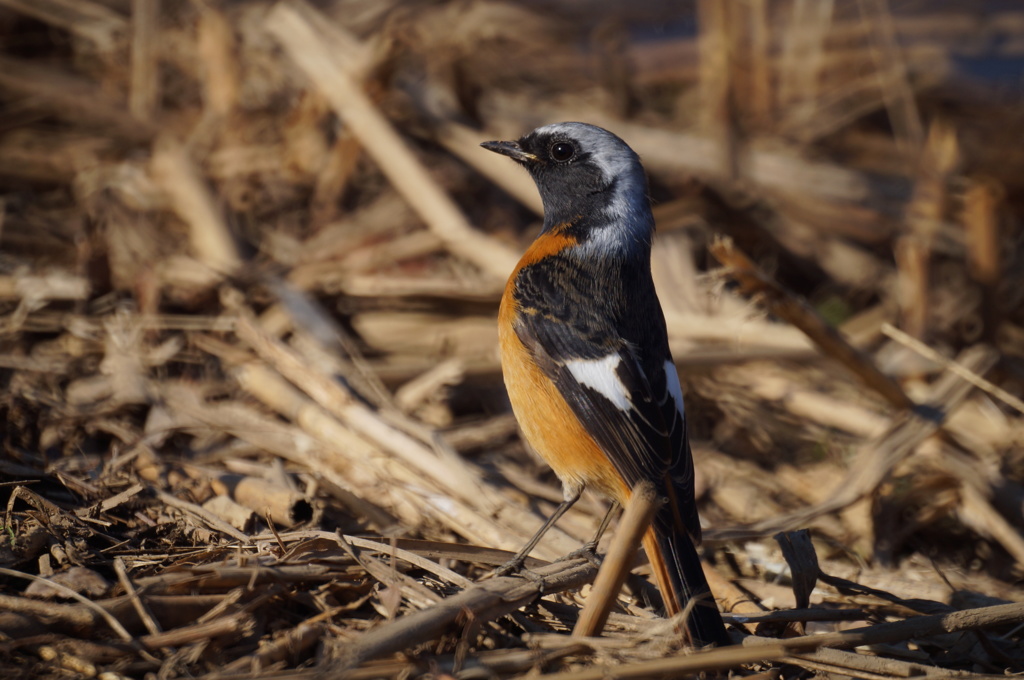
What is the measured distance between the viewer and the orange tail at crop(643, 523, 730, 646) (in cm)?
318

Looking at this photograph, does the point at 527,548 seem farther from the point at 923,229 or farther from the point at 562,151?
the point at 923,229

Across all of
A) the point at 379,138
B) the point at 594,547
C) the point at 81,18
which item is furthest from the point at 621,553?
the point at 81,18

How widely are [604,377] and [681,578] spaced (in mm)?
869

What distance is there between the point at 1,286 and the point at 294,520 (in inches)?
105

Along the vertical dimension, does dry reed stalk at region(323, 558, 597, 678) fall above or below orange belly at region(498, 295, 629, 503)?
below

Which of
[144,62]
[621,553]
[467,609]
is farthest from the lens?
[144,62]

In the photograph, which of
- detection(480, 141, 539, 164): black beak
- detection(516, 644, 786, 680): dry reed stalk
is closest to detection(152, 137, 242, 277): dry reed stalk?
detection(480, 141, 539, 164): black beak

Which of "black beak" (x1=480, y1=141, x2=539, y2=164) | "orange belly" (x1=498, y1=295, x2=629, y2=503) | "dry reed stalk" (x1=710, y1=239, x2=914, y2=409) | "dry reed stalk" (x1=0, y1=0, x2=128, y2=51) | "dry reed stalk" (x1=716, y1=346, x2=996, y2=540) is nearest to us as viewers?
"orange belly" (x1=498, y1=295, x2=629, y2=503)

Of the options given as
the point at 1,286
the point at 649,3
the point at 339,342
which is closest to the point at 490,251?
the point at 339,342

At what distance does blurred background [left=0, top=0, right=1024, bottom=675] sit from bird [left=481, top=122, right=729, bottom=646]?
1.53 ft

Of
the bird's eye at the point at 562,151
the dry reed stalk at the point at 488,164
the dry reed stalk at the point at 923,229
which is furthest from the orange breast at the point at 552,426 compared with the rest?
the dry reed stalk at the point at 923,229

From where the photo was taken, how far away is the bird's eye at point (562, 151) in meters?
4.64

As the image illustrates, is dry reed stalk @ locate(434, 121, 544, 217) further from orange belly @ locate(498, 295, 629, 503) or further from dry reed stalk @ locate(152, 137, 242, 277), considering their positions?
orange belly @ locate(498, 295, 629, 503)

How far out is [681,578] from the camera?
3.36m
